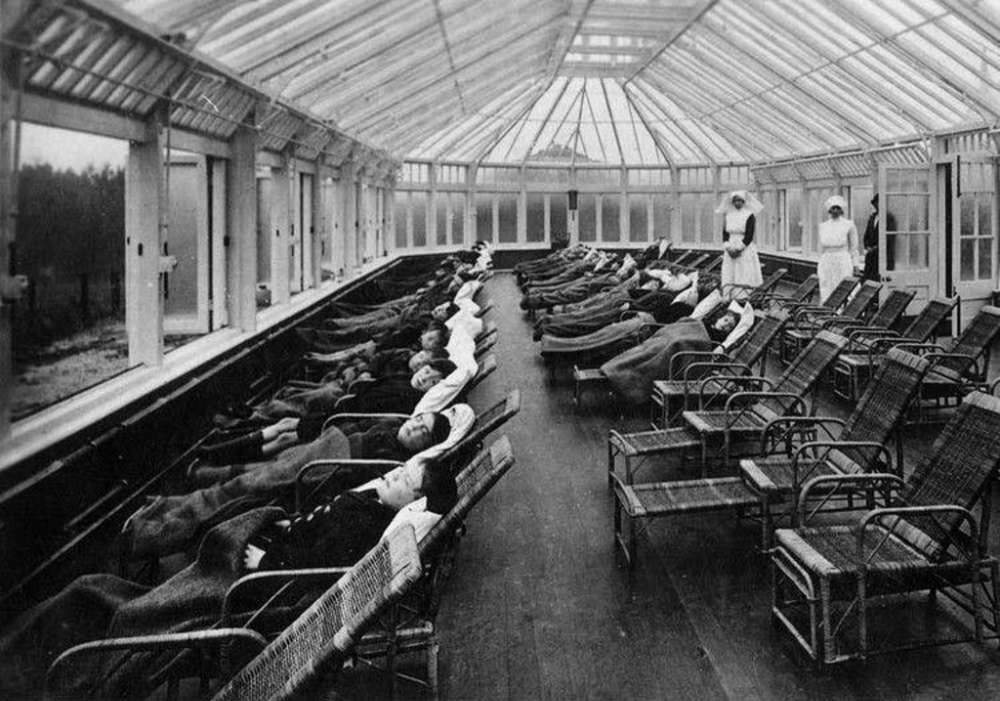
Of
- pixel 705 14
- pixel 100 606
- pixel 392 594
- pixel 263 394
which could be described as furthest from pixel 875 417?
pixel 705 14

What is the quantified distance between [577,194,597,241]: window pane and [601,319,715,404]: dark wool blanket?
18684 millimetres

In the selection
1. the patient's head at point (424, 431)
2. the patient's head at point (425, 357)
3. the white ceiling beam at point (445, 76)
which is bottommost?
the patient's head at point (424, 431)

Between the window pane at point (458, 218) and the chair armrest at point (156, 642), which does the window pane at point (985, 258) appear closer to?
the chair armrest at point (156, 642)

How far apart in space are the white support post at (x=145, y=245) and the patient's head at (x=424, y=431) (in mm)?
2096

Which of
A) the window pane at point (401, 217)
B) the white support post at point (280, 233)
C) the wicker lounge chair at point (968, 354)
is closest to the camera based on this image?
the wicker lounge chair at point (968, 354)

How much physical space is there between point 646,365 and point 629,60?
503 inches

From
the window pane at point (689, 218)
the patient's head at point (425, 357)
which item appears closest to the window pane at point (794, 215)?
the window pane at point (689, 218)

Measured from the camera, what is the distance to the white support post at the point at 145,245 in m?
5.21

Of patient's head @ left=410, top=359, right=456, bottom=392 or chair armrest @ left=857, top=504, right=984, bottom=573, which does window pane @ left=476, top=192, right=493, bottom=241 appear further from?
chair armrest @ left=857, top=504, right=984, bottom=573

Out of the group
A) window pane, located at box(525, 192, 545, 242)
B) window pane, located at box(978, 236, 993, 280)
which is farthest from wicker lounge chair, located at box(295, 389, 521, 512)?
window pane, located at box(525, 192, 545, 242)

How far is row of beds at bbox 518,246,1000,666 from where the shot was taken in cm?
307

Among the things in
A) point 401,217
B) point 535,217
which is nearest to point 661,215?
point 535,217

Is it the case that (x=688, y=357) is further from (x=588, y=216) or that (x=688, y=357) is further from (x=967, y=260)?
(x=588, y=216)

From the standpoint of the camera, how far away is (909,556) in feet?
10.3
